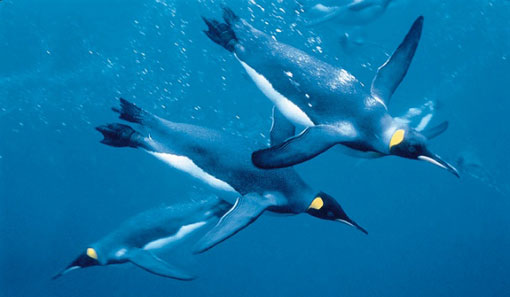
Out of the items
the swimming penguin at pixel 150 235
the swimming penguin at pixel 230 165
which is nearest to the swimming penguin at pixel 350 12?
the swimming penguin at pixel 150 235

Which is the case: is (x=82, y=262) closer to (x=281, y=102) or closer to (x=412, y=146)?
(x=281, y=102)

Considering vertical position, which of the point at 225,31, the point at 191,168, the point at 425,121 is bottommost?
the point at 425,121

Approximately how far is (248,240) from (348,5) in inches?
883

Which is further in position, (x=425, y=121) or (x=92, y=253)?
(x=425, y=121)

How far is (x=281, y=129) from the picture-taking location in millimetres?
2596

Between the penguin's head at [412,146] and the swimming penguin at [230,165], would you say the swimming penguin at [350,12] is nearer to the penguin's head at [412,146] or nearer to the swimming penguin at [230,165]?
the swimming penguin at [230,165]

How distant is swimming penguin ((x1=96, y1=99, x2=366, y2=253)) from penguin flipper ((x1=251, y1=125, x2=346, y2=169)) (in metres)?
0.45

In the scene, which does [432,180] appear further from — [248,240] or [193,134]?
[193,134]

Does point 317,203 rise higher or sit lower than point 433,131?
lower

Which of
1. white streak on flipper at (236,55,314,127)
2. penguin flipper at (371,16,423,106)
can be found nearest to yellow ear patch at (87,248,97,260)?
white streak on flipper at (236,55,314,127)

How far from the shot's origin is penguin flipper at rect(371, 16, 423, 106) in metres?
2.29

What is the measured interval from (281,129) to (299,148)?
0.66 metres

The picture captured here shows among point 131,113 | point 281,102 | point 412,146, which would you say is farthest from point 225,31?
point 412,146

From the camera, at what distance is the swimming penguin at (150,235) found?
12.3 ft
